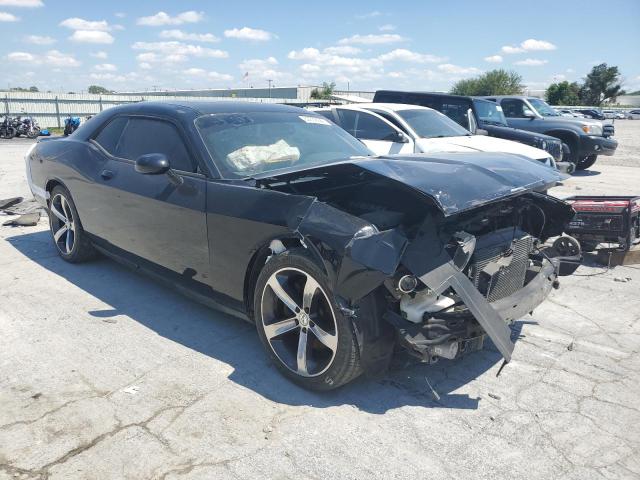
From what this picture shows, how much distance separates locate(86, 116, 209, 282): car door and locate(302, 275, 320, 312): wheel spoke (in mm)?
913

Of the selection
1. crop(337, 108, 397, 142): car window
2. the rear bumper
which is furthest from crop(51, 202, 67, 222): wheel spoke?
the rear bumper

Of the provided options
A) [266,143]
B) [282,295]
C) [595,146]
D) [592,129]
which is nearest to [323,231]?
[282,295]

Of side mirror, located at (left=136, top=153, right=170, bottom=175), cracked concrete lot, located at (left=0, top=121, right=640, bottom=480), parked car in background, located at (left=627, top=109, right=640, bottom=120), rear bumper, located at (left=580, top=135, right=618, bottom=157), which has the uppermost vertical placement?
parked car in background, located at (left=627, top=109, right=640, bottom=120)

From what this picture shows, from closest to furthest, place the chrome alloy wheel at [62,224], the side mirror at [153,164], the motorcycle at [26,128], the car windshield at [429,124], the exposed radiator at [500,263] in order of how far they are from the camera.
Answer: the exposed radiator at [500,263] → the side mirror at [153,164] → the chrome alloy wheel at [62,224] → the car windshield at [429,124] → the motorcycle at [26,128]

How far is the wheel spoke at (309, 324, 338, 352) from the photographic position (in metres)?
2.74

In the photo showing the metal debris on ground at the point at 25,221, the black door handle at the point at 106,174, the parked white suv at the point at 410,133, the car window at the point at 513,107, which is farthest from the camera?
the car window at the point at 513,107

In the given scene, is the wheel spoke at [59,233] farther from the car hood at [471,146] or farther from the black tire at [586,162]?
the black tire at [586,162]

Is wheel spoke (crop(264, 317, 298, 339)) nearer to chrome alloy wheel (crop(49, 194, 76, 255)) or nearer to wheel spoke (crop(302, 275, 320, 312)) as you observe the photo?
wheel spoke (crop(302, 275, 320, 312))

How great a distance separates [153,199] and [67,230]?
1.90 meters

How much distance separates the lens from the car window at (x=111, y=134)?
177 inches

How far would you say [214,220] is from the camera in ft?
10.9

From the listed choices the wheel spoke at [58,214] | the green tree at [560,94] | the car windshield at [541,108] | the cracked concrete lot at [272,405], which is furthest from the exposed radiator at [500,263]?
the green tree at [560,94]

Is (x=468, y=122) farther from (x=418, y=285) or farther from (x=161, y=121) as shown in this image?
(x=418, y=285)

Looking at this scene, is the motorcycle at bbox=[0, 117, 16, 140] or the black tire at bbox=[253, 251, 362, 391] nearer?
the black tire at bbox=[253, 251, 362, 391]
